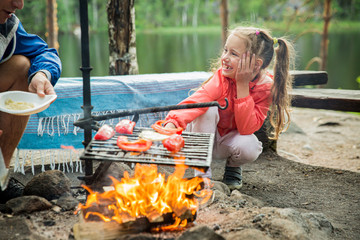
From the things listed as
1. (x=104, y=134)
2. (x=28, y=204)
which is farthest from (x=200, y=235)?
(x=28, y=204)

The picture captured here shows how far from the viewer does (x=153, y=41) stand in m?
37.8

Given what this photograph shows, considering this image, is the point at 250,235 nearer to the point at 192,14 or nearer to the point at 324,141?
the point at 324,141

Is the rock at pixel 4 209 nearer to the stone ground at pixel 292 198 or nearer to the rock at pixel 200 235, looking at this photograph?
the stone ground at pixel 292 198

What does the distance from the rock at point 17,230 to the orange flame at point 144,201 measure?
0.26 m

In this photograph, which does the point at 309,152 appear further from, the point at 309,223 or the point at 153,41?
the point at 153,41

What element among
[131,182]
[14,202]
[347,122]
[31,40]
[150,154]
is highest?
[31,40]

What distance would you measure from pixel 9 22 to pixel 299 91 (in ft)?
9.61

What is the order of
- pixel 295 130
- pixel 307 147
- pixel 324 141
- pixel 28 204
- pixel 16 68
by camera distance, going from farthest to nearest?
pixel 295 130
pixel 324 141
pixel 307 147
pixel 16 68
pixel 28 204

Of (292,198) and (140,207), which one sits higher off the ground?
(140,207)

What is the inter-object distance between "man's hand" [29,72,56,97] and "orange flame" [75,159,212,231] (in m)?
0.65

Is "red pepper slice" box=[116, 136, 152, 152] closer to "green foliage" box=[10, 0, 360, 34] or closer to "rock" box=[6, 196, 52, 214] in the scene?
"rock" box=[6, 196, 52, 214]

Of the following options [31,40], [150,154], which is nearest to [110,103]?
[31,40]

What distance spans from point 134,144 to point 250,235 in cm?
69

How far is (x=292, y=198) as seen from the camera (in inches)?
105
